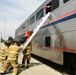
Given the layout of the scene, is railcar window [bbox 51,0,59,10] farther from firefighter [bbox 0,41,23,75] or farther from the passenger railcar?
firefighter [bbox 0,41,23,75]

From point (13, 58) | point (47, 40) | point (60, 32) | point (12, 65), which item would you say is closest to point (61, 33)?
point (60, 32)

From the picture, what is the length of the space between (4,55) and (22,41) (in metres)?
1.49

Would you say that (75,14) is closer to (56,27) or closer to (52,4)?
(56,27)

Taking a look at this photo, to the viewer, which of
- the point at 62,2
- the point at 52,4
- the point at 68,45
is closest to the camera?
the point at 68,45

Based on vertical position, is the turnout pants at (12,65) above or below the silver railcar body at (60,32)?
below

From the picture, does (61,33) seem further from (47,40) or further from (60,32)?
(47,40)

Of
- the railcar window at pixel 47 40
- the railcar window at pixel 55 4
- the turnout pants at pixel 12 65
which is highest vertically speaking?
the railcar window at pixel 55 4

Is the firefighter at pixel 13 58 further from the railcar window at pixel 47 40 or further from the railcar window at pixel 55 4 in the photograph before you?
the railcar window at pixel 55 4

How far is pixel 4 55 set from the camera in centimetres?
1198

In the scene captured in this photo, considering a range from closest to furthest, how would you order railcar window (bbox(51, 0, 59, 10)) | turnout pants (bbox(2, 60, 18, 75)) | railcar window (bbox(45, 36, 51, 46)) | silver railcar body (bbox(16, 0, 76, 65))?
silver railcar body (bbox(16, 0, 76, 65)) < turnout pants (bbox(2, 60, 18, 75)) < railcar window (bbox(51, 0, 59, 10)) < railcar window (bbox(45, 36, 51, 46))

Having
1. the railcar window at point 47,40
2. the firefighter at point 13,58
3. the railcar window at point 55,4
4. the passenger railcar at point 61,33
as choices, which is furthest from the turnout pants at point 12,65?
the railcar window at point 55,4

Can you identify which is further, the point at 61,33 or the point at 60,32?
the point at 60,32

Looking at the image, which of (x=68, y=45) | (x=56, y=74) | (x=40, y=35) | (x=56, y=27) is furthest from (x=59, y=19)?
(x=40, y=35)

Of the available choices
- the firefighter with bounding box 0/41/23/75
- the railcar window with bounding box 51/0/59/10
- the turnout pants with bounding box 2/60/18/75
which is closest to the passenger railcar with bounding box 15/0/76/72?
the railcar window with bounding box 51/0/59/10
